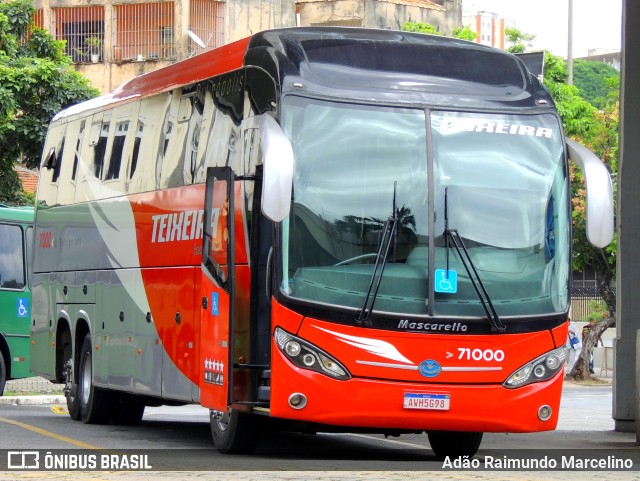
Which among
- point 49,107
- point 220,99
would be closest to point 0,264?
point 49,107

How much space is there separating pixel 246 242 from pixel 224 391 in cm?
126

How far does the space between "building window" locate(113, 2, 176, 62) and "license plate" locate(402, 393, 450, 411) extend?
40.1m

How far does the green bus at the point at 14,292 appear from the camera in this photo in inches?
964

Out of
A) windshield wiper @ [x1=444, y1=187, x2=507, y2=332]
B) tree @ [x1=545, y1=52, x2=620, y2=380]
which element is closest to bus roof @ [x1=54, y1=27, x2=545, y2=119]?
windshield wiper @ [x1=444, y1=187, x2=507, y2=332]

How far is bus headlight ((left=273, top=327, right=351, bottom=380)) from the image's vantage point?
37.6 feet

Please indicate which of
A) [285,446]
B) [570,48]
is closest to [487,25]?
[570,48]

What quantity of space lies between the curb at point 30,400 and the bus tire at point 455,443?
11751 millimetres

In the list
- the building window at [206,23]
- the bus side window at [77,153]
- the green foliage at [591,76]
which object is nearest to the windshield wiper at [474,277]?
the bus side window at [77,153]

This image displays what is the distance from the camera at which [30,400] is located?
79.8ft

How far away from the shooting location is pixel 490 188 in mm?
12023

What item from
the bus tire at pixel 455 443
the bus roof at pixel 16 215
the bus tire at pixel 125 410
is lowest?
the bus tire at pixel 125 410

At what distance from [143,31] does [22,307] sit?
27.7 metres

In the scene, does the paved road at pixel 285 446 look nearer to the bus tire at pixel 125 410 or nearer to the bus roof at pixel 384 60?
the bus tire at pixel 125 410

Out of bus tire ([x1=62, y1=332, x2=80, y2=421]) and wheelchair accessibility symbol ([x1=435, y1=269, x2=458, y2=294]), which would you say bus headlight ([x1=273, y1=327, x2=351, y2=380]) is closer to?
wheelchair accessibility symbol ([x1=435, y1=269, x2=458, y2=294])
